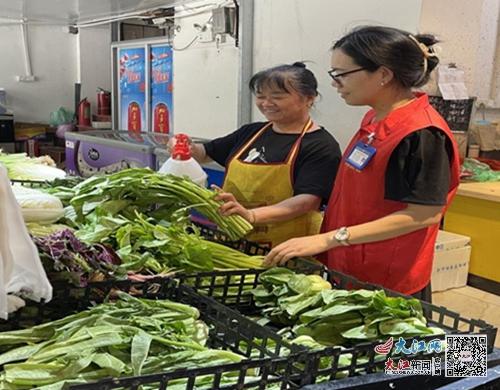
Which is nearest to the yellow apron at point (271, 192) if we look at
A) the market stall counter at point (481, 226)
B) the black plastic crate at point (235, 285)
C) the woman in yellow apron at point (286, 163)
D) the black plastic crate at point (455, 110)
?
the woman in yellow apron at point (286, 163)

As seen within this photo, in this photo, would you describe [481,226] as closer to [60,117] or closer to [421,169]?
[421,169]

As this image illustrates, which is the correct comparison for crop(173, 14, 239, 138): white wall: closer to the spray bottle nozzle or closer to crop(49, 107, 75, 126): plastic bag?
the spray bottle nozzle

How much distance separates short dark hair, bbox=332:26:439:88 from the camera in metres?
1.73

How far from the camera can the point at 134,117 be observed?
7164 millimetres

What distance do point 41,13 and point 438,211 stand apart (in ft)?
17.4

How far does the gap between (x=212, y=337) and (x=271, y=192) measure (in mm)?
1078

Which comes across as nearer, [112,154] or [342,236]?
[342,236]

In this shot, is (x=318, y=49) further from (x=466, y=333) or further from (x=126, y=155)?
(x=466, y=333)

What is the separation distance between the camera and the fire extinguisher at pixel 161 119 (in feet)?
21.4

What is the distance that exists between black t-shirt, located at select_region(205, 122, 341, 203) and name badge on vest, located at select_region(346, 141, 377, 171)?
249mm

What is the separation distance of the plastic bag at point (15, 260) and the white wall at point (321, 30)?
110 inches

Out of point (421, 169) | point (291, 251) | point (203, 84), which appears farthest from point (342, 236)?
point (203, 84)

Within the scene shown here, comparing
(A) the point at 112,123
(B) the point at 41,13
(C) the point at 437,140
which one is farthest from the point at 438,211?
(A) the point at 112,123

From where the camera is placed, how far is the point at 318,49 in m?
3.87
